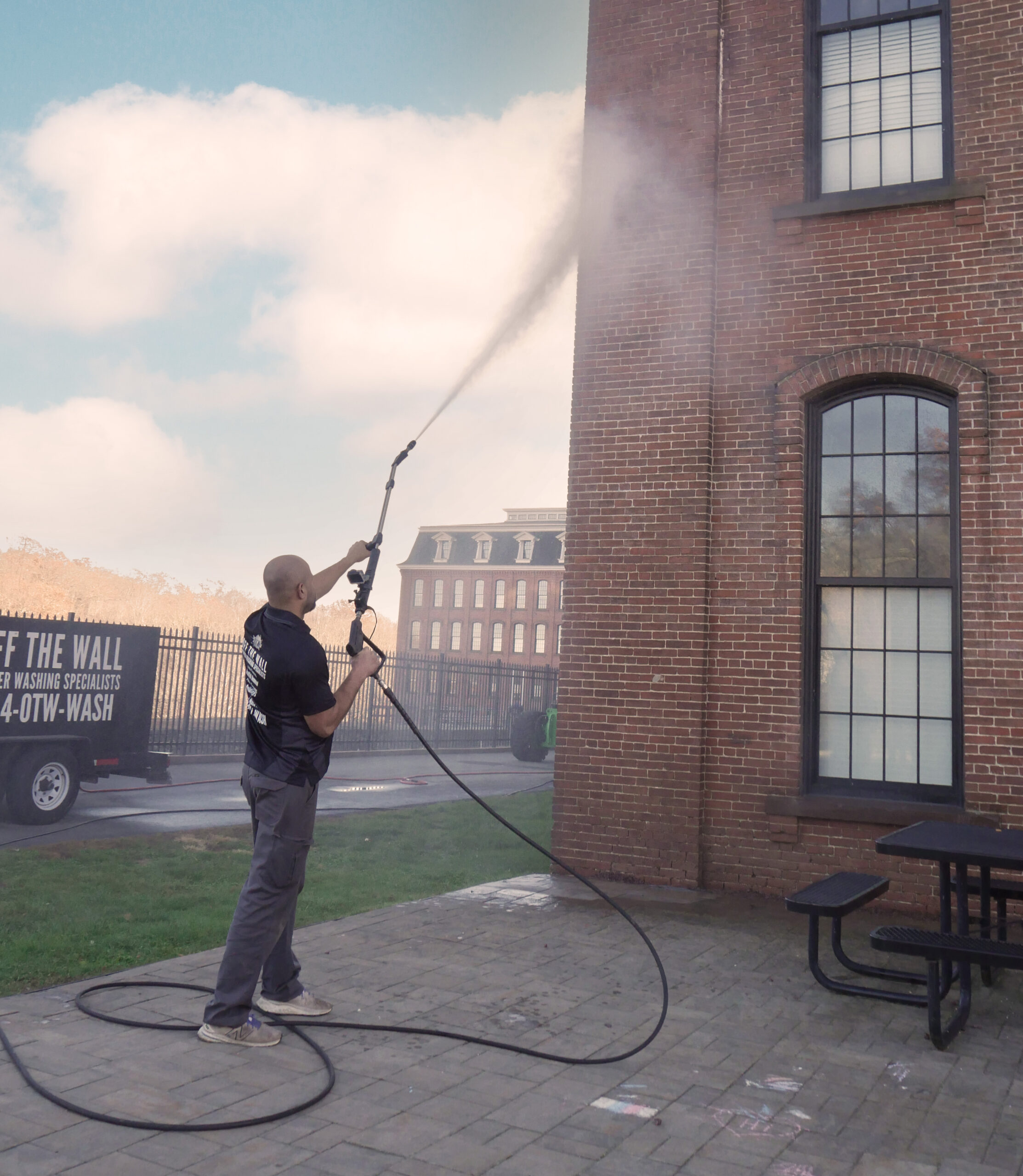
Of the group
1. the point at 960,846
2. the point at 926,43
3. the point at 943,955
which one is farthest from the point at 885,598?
the point at 926,43

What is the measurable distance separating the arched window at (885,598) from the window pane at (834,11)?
3.29m

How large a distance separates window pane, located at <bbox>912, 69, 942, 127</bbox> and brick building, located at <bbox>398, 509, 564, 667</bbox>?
185ft

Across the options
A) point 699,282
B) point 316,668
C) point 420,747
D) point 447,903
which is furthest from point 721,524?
point 420,747

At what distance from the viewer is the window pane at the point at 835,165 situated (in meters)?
8.12

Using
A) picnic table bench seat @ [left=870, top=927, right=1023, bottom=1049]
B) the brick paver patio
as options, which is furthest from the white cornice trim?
picnic table bench seat @ [left=870, top=927, right=1023, bottom=1049]

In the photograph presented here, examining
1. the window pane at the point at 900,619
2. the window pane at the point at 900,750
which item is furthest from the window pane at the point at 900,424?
the window pane at the point at 900,750

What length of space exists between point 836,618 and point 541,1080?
4864mm

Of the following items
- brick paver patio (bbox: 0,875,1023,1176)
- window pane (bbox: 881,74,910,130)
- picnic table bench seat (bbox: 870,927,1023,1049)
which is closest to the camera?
brick paver patio (bbox: 0,875,1023,1176)

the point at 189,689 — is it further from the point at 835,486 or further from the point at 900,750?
the point at 900,750

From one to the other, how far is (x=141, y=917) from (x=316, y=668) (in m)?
3.64

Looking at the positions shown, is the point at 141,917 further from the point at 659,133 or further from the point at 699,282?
the point at 659,133

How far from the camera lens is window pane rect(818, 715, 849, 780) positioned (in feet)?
25.0

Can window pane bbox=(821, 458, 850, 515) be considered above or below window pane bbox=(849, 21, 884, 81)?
below

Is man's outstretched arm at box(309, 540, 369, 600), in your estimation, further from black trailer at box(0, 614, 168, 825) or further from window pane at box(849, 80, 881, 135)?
black trailer at box(0, 614, 168, 825)
